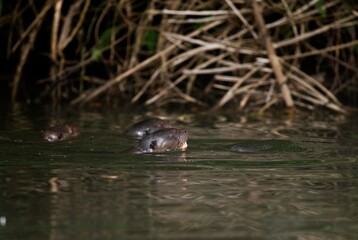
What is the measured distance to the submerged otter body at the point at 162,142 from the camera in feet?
17.0

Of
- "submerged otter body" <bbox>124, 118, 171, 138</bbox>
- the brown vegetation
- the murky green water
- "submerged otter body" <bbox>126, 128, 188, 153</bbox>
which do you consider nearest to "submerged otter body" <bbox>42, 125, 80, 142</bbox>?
the murky green water

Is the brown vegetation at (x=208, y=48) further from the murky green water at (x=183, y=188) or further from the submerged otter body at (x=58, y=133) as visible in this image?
the submerged otter body at (x=58, y=133)

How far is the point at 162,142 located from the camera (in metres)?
5.30

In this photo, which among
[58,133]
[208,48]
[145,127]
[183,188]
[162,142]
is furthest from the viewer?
[208,48]

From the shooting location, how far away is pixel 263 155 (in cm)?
511

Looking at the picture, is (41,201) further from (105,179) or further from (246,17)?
(246,17)

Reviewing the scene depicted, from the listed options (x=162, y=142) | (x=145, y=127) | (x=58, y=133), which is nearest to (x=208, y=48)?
(x=145, y=127)

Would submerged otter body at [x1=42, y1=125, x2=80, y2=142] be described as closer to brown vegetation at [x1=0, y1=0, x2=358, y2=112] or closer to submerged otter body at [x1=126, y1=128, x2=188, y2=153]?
submerged otter body at [x1=126, y1=128, x2=188, y2=153]

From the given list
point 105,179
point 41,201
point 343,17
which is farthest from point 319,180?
point 343,17

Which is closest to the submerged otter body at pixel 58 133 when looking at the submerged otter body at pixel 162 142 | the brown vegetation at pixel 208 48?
the submerged otter body at pixel 162 142

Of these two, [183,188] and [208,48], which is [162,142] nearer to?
[183,188]

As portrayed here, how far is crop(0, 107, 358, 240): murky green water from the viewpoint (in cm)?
318

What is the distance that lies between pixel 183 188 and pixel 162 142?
130 cm

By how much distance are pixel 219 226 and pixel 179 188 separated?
32.5 inches
